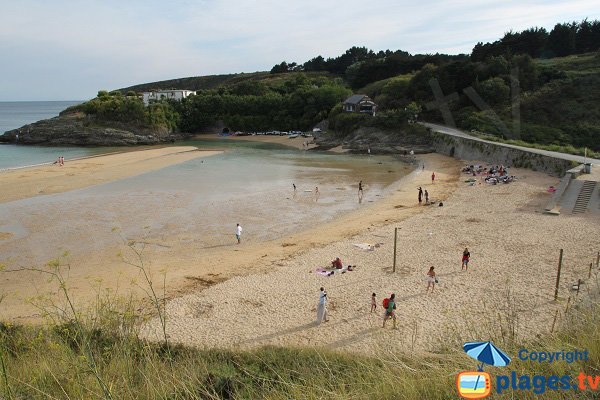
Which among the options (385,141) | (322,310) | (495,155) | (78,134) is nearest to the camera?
(322,310)

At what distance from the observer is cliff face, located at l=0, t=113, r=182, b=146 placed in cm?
6719

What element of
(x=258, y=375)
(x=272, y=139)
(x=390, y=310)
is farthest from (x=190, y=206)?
(x=272, y=139)

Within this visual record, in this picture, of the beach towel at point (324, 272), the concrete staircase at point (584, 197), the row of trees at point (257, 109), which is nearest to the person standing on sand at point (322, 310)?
the beach towel at point (324, 272)

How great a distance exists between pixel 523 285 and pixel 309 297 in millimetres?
6865

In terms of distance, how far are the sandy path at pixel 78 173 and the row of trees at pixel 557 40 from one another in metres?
58.0

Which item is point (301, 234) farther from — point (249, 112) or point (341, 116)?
point (249, 112)

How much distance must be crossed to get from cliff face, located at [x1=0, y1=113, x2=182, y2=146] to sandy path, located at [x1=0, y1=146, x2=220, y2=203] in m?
16.9

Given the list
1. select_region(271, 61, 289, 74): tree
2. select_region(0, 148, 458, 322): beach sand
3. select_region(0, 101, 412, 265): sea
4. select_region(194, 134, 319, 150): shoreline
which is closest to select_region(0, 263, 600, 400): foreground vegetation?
select_region(0, 148, 458, 322): beach sand

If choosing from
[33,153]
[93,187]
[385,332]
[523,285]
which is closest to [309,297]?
[385,332]

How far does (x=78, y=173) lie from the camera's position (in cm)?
3822

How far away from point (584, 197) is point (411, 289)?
577 inches

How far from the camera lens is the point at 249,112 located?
8150 centimetres

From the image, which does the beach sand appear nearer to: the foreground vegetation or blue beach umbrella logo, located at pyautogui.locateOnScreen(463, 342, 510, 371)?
the foreground vegetation

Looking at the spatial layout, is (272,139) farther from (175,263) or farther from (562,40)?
(562,40)
